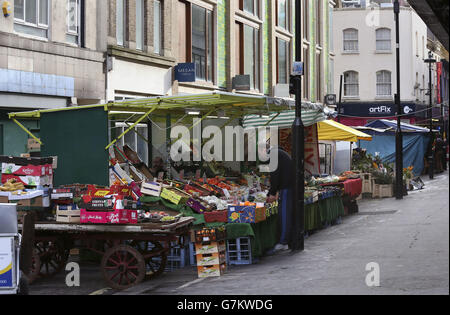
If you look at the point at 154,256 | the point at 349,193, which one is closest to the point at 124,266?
the point at 154,256

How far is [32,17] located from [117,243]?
29.4 ft

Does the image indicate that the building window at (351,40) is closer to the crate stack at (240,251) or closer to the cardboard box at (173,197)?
the crate stack at (240,251)

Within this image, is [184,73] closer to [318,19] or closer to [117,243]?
[117,243]

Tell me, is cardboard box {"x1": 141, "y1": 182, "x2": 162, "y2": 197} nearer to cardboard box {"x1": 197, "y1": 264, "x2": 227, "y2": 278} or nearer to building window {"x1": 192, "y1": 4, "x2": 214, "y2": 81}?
cardboard box {"x1": 197, "y1": 264, "x2": 227, "y2": 278}

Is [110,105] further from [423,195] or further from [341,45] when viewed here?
[341,45]

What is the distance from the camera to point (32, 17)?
1758cm

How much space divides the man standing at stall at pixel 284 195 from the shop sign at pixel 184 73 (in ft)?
33.4

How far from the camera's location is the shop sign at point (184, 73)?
23.4 metres

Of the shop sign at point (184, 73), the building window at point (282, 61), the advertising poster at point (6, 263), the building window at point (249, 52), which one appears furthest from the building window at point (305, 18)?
the advertising poster at point (6, 263)

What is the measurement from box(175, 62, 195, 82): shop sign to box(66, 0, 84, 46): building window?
4815 mm

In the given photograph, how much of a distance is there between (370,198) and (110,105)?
1738cm

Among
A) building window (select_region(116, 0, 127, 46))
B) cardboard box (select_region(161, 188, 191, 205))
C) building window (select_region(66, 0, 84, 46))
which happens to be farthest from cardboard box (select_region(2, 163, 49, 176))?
building window (select_region(116, 0, 127, 46))

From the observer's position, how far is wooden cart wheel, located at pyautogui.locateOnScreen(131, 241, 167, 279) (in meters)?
10.9
